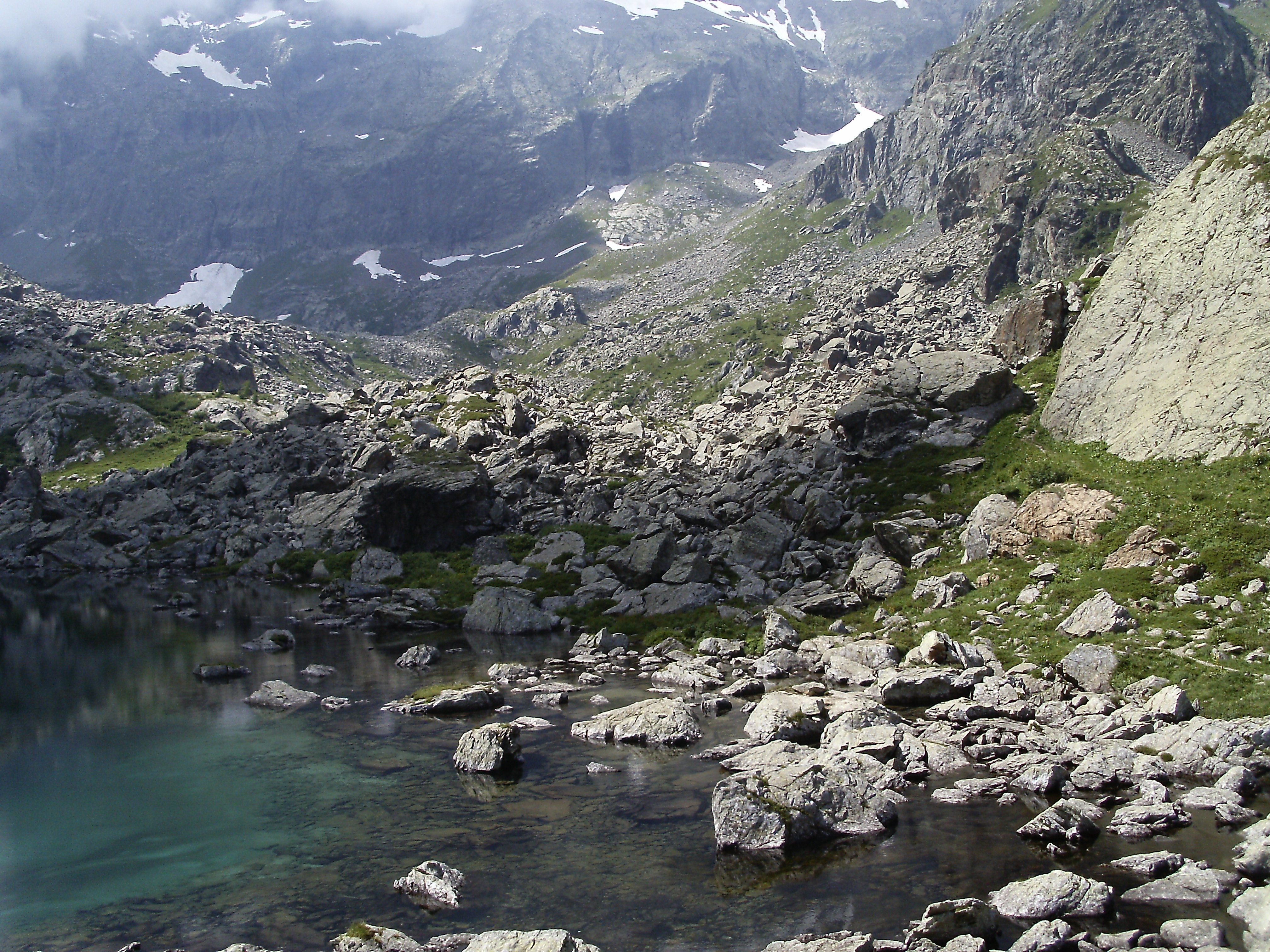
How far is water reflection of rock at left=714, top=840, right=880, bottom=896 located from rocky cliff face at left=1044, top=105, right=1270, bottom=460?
2755cm

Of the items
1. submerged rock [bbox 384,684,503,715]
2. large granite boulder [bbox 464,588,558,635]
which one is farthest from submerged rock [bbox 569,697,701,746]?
large granite boulder [bbox 464,588,558,635]

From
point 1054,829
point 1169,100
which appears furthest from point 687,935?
point 1169,100

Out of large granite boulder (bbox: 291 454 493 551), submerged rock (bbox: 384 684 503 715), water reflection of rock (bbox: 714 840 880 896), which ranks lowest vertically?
water reflection of rock (bbox: 714 840 880 896)

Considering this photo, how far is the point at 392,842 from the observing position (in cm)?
2172

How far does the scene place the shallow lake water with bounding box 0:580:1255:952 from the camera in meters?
17.4

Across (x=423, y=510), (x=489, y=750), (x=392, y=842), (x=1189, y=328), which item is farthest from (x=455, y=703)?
(x=423, y=510)

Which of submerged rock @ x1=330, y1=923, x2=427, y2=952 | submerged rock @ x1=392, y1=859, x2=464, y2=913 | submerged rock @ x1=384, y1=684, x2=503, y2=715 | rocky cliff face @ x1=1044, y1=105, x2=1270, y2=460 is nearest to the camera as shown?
submerged rock @ x1=330, y1=923, x2=427, y2=952

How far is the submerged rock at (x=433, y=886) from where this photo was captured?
18188 mm

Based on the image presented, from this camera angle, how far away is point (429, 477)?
78.8m

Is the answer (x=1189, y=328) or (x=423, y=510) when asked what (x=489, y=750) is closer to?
(x=1189, y=328)

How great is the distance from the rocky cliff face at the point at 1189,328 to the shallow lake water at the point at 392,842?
24.3 m

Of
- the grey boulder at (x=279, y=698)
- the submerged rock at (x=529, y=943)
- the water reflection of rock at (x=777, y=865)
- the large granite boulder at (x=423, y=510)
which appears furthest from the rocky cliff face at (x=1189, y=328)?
the large granite boulder at (x=423, y=510)

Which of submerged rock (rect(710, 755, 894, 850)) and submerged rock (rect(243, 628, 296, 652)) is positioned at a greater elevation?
submerged rock (rect(243, 628, 296, 652))

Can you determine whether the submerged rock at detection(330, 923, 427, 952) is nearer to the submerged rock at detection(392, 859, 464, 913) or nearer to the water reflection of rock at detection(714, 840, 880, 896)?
the submerged rock at detection(392, 859, 464, 913)
